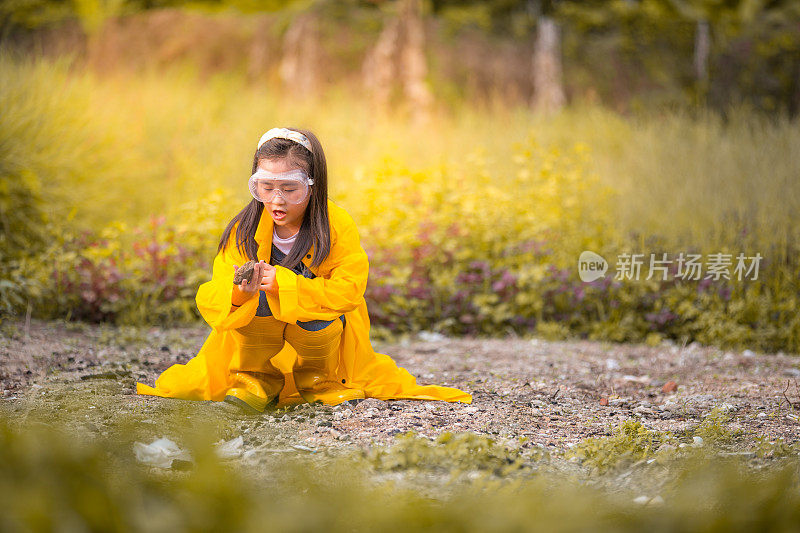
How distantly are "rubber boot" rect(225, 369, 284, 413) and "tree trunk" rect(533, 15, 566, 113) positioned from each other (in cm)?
842

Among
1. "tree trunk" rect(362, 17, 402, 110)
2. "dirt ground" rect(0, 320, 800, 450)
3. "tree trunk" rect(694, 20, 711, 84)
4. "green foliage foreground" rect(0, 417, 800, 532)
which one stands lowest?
"dirt ground" rect(0, 320, 800, 450)

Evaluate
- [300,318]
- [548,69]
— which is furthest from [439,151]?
[300,318]

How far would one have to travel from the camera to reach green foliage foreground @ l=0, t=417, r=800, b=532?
4.95 feet

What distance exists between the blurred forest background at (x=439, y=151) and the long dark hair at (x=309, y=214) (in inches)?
72.3

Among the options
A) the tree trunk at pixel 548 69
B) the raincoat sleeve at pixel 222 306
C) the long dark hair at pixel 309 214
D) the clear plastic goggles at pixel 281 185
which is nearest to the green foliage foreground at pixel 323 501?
the raincoat sleeve at pixel 222 306

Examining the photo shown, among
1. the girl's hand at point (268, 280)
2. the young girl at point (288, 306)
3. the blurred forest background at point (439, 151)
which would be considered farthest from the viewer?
the blurred forest background at point (439, 151)

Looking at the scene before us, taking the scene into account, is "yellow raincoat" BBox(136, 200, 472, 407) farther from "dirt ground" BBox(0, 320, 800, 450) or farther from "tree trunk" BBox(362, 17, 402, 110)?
"tree trunk" BBox(362, 17, 402, 110)

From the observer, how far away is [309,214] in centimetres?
305

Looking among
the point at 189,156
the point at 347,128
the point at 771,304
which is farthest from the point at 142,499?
the point at 347,128

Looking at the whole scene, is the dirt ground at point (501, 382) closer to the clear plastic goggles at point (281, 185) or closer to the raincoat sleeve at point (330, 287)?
the raincoat sleeve at point (330, 287)

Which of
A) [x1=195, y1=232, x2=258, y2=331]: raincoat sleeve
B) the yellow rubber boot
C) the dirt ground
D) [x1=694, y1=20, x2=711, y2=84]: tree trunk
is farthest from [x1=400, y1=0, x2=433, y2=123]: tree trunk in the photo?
[x1=195, y1=232, x2=258, y2=331]: raincoat sleeve

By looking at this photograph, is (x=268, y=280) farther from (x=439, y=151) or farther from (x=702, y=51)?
(x=702, y=51)

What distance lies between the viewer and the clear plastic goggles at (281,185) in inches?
114

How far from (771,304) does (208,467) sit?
453 centimetres
